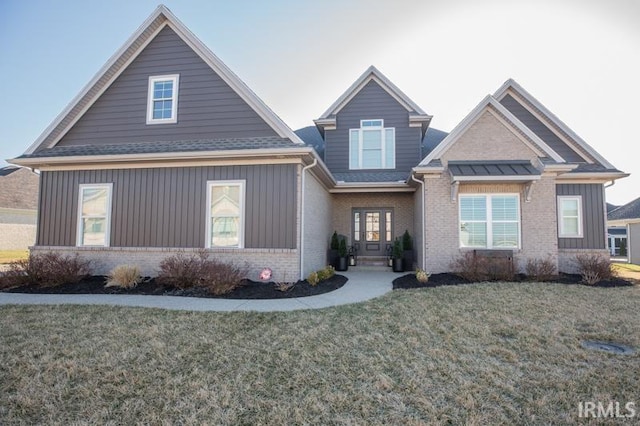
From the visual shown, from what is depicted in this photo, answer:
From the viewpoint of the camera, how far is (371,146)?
14.3 meters

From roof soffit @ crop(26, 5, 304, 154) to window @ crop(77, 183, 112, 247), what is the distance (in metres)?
2.43

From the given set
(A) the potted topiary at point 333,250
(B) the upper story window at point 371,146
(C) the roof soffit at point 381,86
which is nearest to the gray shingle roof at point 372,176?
(B) the upper story window at point 371,146

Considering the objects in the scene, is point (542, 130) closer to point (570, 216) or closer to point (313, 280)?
point (570, 216)

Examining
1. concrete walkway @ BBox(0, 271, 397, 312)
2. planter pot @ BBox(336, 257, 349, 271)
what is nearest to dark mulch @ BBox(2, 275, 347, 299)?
concrete walkway @ BBox(0, 271, 397, 312)

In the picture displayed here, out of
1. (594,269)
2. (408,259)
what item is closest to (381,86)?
(408,259)

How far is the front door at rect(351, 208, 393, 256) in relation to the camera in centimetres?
1392

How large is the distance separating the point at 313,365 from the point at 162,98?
10.1m

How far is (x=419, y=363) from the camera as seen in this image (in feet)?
13.3

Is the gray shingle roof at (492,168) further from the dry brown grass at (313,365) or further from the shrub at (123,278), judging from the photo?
the shrub at (123,278)

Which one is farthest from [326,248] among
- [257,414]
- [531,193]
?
[257,414]

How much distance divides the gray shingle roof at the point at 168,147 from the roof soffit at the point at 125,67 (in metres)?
0.55

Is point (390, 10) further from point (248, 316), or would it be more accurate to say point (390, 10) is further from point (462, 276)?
point (248, 316)

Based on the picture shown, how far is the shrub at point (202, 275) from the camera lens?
781 centimetres

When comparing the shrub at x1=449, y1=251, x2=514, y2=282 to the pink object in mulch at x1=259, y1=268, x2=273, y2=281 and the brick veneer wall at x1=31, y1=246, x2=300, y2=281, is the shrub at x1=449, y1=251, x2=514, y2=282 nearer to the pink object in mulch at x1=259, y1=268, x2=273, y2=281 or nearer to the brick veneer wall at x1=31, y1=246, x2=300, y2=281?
the brick veneer wall at x1=31, y1=246, x2=300, y2=281
